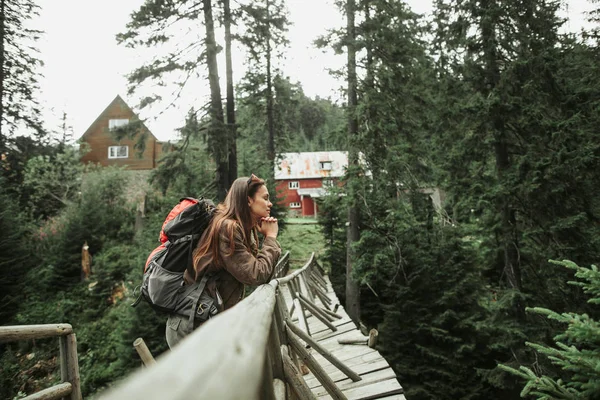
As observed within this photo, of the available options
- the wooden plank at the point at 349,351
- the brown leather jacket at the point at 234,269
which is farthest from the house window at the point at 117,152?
the brown leather jacket at the point at 234,269

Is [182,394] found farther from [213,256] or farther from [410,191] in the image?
[410,191]

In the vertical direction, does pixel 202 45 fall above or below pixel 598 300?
above

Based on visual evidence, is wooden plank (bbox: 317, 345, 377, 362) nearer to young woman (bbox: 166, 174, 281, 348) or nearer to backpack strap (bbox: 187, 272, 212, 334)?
young woman (bbox: 166, 174, 281, 348)

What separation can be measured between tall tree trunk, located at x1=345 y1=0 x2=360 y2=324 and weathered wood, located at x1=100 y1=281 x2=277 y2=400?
1093cm

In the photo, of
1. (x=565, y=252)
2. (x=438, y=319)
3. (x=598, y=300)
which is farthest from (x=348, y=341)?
(x=438, y=319)

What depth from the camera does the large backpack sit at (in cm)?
245

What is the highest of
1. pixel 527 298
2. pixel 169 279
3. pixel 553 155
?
pixel 553 155

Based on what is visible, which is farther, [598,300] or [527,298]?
[527,298]

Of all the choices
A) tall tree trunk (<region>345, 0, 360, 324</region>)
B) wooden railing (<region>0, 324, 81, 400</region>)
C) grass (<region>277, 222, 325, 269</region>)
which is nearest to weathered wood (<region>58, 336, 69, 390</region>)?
wooden railing (<region>0, 324, 81, 400</region>)

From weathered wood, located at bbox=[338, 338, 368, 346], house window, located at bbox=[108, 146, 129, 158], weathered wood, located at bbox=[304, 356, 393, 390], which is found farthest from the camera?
house window, located at bbox=[108, 146, 129, 158]

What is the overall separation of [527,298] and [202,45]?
462 inches

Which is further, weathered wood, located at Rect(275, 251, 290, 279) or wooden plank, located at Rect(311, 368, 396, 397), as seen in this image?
weathered wood, located at Rect(275, 251, 290, 279)

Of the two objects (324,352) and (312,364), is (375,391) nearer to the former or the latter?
(324,352)

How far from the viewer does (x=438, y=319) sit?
12.3m
